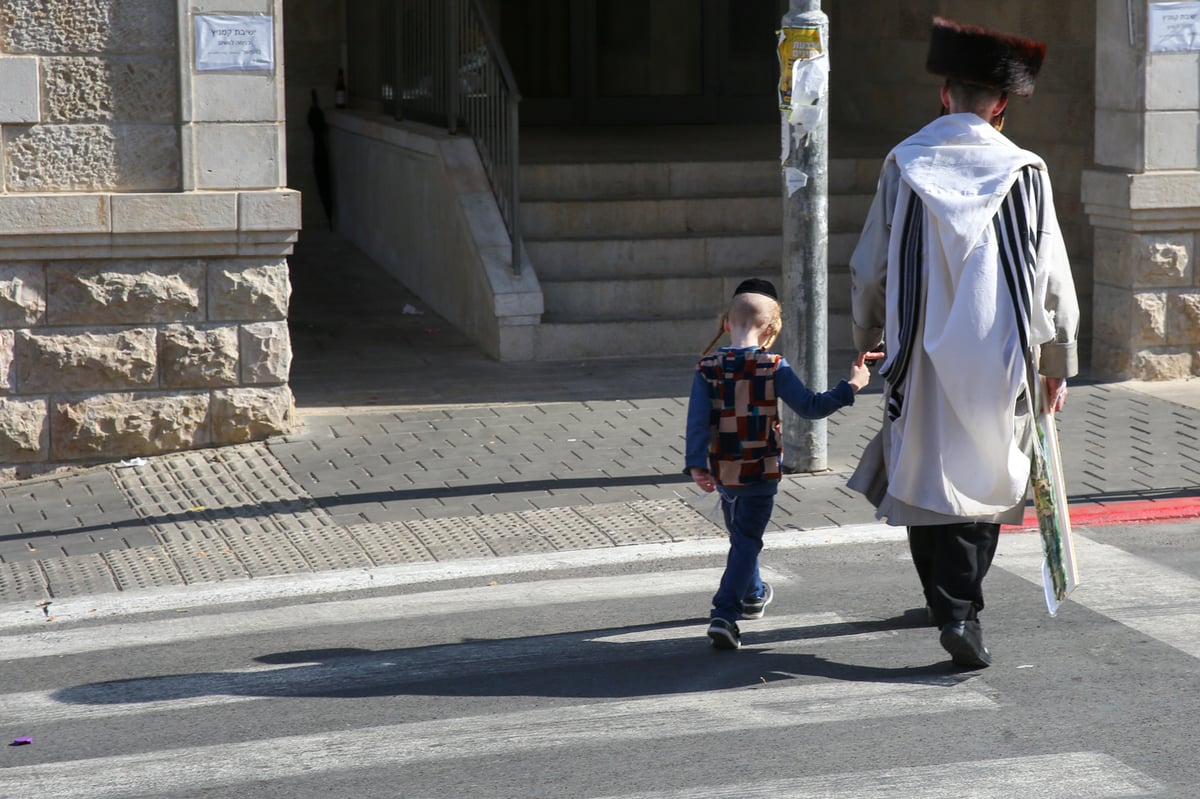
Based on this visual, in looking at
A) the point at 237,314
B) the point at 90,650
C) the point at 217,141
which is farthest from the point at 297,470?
the point at 90,650

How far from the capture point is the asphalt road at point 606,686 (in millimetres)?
4555

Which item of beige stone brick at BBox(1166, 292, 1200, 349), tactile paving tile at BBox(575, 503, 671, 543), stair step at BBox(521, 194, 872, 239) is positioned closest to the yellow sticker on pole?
tactile paving tile at BBox(575, 503, 671, 543)

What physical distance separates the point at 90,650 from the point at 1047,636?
11.1 feet

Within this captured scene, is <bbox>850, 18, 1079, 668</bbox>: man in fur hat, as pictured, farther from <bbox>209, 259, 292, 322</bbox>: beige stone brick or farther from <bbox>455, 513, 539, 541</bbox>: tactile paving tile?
<bbox>209, 259, 292, 322</bbox>: beige stone brick

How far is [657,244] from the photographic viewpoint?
12.0 metres

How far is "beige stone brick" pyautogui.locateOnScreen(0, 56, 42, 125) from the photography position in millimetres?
8336

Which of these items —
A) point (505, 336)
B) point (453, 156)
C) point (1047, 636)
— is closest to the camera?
point (1047, 636)

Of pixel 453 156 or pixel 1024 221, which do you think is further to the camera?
pixel 453 156

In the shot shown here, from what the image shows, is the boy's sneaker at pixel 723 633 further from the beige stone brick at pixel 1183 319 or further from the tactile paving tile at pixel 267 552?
the beige stone brick at pixel 1183 319

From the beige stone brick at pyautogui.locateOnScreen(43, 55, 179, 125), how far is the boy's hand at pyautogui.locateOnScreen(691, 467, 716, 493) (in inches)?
171

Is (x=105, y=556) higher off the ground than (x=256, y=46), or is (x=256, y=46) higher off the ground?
(x=256, y=46)

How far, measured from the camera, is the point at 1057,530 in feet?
18.0

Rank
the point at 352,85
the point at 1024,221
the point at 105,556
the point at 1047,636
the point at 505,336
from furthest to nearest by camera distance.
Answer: the point at 352,85, the point at 505,336, the point at 105,556, the point at 1047,636, the point at 1024,221

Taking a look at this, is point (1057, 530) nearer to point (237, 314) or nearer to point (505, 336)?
point (237, 314)
